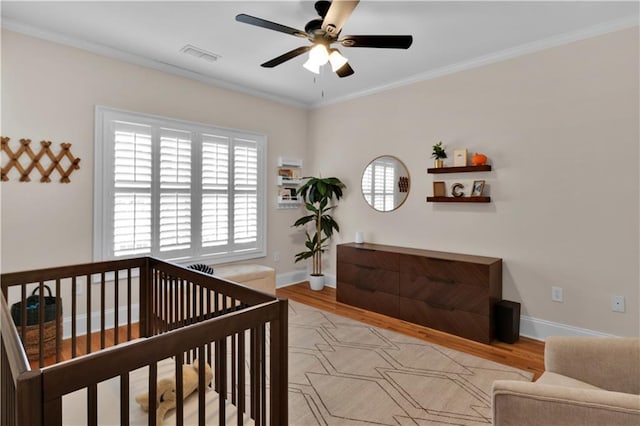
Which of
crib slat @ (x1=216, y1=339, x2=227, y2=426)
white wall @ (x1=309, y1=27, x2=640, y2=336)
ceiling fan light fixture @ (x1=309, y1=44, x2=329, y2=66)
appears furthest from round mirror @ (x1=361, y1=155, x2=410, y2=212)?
crib slat @ (x1=216, y1=339, x2=227, y2=426)

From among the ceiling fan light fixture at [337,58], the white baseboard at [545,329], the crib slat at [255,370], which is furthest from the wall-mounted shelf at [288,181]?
the crib slat at [255,370]

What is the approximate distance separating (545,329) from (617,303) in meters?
0.59

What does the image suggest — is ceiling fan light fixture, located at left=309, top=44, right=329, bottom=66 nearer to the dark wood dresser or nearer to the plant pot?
the dark wood dresser

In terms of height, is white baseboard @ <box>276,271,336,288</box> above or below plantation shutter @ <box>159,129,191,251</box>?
below

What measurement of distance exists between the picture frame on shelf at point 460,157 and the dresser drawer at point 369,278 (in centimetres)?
131

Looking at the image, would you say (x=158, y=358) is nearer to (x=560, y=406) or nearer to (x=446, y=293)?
(x=560, y=406)

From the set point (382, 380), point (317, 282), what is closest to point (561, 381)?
point (382, 380)

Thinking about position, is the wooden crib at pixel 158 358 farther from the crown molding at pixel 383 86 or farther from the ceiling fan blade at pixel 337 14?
the crown molding at pixel 383 86

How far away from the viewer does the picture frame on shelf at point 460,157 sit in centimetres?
346

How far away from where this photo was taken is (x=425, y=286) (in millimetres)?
3373

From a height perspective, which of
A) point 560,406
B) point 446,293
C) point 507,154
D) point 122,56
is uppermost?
point 122,56

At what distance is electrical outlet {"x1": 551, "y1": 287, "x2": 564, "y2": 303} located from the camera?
9.86ft

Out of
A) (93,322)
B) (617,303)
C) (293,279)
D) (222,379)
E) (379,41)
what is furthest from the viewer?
(293,279)

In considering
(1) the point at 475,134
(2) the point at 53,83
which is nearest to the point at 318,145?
(1) the point at 475,134
